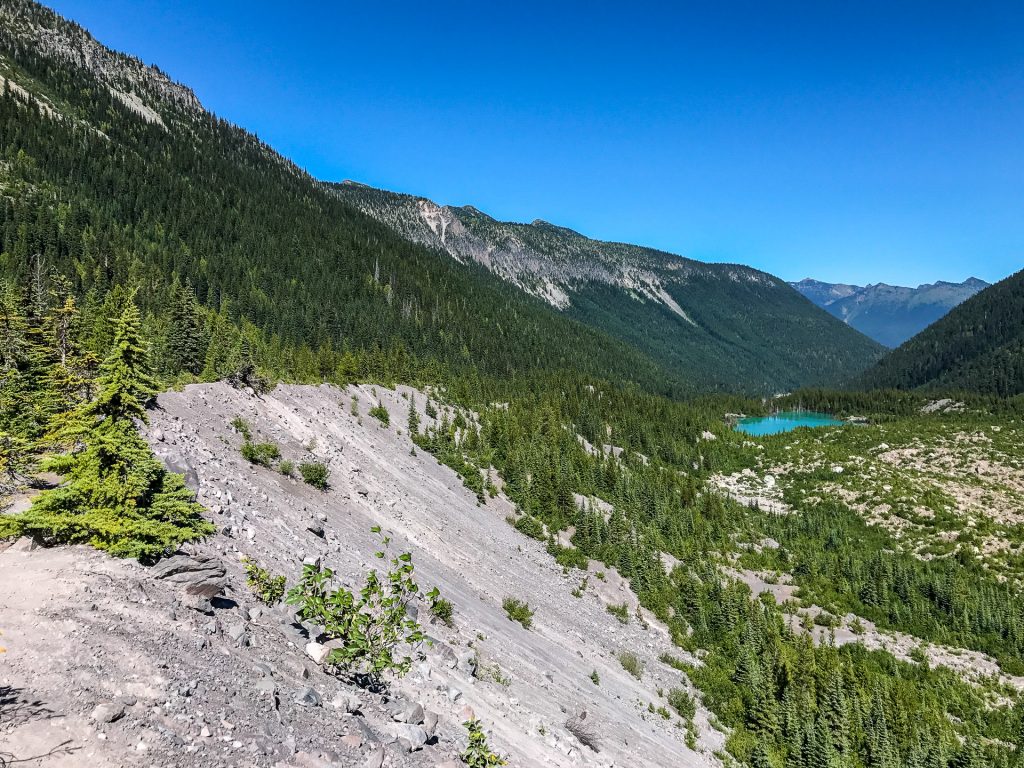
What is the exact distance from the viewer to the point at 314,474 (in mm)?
31781

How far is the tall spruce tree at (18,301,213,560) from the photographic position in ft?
42.3

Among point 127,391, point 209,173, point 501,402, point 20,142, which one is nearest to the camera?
point 127,391

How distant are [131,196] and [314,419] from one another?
122m

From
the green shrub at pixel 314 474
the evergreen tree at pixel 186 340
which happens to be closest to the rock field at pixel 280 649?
the green shrub at pixel 314 474

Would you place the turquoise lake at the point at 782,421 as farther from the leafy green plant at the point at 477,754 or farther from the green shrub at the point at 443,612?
the leafy green plant at the point at 477,754

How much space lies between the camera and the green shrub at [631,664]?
29.5 meters

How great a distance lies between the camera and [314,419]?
4362cm

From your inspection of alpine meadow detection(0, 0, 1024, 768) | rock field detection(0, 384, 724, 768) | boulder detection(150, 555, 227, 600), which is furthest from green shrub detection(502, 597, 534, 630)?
boulder detection(150, 555, 227, 600)

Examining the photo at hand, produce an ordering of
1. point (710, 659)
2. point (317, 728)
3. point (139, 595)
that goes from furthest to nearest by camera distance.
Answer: point (710, 659) < point (139, 595) < point (317, 728)

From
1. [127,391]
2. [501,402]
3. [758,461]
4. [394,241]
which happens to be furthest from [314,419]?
[394,241]

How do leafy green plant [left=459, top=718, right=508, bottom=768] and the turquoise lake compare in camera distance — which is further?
the turquoise lake

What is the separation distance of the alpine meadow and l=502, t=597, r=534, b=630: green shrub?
23cm

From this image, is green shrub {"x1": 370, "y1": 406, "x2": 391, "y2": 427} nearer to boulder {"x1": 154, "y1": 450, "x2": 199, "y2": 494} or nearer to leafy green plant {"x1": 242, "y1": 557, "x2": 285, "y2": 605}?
boulder {"x1": 154, "y1": 450, "x2": 199, "y2": 494}

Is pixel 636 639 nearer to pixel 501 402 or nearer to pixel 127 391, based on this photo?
pixel 127 391
